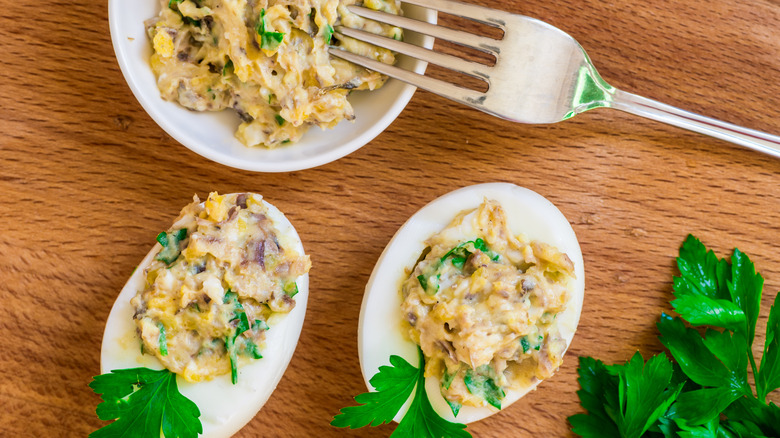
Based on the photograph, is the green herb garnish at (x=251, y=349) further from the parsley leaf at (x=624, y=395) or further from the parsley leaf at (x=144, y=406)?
the parsley leaf at (x=624, y=395)

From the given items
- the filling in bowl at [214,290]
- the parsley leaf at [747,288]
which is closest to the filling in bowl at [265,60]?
the filling in bowl at [214,290]

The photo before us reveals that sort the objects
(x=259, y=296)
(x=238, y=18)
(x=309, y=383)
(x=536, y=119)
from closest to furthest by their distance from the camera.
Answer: (x=238, y=18), (x=259, y=296), (x=536, y=119), (x=309, y=383)

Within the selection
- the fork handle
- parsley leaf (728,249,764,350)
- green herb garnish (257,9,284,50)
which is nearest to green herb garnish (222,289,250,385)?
green herb garnish (257,9,284,50)

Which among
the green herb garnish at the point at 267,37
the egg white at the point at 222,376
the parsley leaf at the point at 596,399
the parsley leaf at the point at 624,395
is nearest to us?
the green herb garnish at the point at 267,37

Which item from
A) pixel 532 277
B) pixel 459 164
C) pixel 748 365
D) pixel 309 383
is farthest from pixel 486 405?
pixel 748 365

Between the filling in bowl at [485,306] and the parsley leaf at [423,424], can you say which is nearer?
the filling in bowl at [485,306]

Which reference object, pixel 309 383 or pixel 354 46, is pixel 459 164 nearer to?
pixel 354 46

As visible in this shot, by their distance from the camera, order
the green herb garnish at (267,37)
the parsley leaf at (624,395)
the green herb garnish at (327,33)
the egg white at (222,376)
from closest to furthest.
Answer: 1. the green herb garnish at (267,37)
2. the green herb garnish at (327,33)
3. the egg white at (222,376)
4. the parsley leaf at (624,395)
